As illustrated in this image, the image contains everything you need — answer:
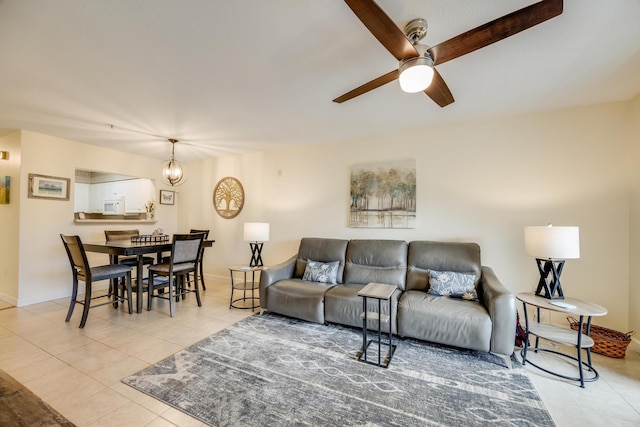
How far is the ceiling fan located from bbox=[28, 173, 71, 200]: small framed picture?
4.63 m

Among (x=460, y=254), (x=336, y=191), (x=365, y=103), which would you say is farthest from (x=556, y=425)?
(x=336, y=191)

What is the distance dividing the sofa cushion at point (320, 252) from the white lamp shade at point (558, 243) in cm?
202

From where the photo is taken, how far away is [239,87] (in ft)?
7.82

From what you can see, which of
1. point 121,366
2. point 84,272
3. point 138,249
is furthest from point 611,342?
point 84,272

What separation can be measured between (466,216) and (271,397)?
2817 millimetres

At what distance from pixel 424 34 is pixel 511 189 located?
2.23m

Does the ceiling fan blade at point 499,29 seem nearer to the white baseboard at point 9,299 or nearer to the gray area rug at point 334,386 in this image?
the gray area rug at point 334,386

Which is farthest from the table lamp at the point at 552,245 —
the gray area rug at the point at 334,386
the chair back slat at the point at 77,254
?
the chair back slat at the point at 77,254

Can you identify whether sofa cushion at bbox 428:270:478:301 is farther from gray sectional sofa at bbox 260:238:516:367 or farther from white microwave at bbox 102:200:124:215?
white microwave at bbox 102:200:124:215

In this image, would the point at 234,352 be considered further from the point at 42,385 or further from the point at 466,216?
the point at 466,216

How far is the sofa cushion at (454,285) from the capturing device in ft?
8.57

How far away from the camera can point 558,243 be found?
6.89 feet

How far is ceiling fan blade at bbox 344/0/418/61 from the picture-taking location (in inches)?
44.6

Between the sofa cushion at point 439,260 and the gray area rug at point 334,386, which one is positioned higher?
the sofa cushion at point 439,260
